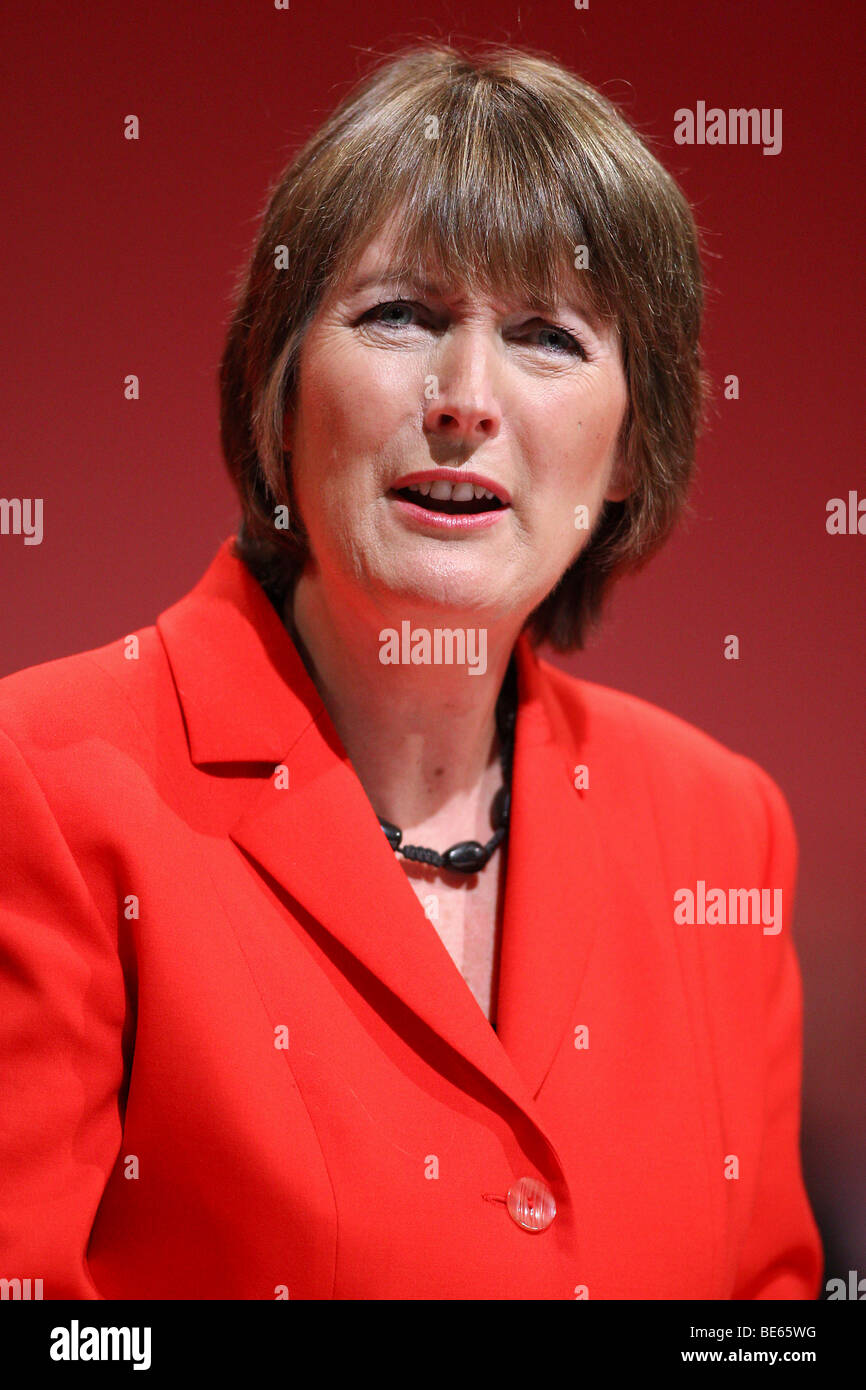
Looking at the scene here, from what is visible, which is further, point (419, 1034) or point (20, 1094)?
point (419, 1034)

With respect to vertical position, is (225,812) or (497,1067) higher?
(225,812)

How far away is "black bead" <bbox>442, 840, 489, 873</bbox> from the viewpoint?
149 cm

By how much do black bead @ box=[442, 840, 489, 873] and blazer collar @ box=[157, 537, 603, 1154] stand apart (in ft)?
0.11

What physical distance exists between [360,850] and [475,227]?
0.61 metres

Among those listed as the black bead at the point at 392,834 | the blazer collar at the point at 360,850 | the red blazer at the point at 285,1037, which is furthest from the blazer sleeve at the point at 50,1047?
the black bead at the point at 392,834

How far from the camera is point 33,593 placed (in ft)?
6.01

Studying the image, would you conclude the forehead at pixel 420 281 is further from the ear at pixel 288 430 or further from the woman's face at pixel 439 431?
the ear at pixel 288 430

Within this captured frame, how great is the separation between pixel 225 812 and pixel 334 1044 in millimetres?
244

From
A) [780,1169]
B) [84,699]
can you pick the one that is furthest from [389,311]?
[780,1169]

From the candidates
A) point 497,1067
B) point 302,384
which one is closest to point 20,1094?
point 497,1067

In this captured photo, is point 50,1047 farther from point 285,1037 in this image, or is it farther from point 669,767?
point 669,767

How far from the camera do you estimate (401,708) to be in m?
1.48
